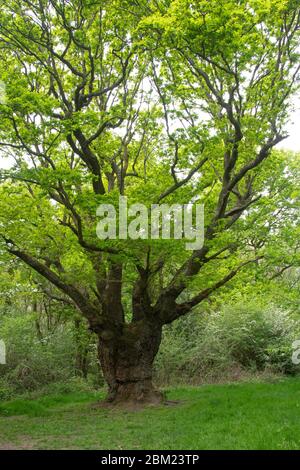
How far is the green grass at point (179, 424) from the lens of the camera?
27.3 ft

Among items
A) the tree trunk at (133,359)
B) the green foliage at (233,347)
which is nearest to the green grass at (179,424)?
the tree trunk at (133,359)

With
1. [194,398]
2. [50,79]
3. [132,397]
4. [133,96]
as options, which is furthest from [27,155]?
[194,398]

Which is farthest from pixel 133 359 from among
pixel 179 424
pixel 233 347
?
pixel 233 347

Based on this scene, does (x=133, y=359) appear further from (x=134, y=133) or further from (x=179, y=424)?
(x=134, y=133)

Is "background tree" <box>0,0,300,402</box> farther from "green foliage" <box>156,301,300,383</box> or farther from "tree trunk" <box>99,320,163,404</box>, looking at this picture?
"green foliage" <box>156,301,300,383</box>

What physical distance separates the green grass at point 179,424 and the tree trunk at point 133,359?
2.93 ft

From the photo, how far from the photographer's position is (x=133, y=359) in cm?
1465

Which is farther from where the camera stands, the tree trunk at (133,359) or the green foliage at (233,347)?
the green foliage at (233,347)

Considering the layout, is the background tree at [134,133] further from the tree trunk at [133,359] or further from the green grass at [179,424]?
the green grass at [179,424]

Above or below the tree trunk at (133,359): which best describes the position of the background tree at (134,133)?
above

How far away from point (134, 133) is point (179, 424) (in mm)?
9260

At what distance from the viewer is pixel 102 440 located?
9.66m

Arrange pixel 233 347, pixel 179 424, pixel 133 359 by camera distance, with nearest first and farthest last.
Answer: pixel 179 424 < pixel 133 359 < pixel 233 347

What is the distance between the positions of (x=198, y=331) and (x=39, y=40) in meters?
13.6
